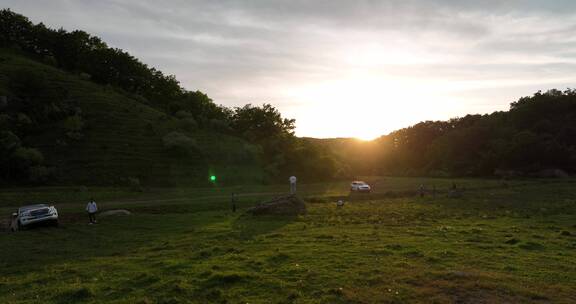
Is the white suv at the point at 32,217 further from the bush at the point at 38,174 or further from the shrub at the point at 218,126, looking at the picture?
the shrub at the point at 218,126

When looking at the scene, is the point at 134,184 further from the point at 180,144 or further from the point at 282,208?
the point at 282,208

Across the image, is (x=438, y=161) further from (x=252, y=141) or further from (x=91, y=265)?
(x=91, y=265)

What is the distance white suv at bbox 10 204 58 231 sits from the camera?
3027 centimetres

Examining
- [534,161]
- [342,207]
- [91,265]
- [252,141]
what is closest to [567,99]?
[534,161]

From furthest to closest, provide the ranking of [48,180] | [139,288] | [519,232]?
[48,180], [519,232], [139,288]

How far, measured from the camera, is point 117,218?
114ft

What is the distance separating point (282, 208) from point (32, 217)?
1892 cm

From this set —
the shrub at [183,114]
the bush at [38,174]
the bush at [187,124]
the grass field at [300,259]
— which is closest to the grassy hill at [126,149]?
the bush at [187,124]

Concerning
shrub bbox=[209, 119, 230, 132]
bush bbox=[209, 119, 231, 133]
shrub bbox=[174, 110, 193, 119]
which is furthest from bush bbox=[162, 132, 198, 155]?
shrub bbox=[174, 110, 193, 119]

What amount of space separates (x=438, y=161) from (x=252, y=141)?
198 feet

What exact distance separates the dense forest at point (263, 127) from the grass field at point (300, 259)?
Answer: 4358 centimetres

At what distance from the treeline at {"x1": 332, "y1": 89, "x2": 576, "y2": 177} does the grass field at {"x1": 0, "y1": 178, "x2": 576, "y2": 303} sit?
7013cm

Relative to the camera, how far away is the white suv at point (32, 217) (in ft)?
99.3

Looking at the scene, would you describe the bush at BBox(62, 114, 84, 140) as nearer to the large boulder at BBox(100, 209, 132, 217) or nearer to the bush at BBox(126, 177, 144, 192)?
the bush at BBox(126, 177, 144, 192)
